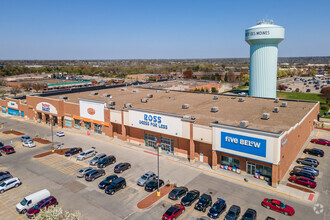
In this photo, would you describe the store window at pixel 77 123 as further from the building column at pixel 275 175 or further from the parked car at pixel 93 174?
the building column at pixel 275 175

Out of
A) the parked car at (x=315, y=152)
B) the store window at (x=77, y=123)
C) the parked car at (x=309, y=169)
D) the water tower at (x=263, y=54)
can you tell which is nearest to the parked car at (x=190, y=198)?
the parked car at (x=309, y=169)

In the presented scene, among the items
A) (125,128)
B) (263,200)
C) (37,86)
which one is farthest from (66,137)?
(37,86)

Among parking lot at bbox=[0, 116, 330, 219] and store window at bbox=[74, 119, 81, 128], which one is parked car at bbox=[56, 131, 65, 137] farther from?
parking lot at bbox=[0, 116, 330, 219]

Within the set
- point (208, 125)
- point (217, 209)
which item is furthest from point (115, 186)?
point (208, 125)

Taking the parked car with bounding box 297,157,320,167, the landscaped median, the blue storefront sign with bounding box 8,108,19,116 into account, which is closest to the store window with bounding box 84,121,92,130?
the blue storefront sign with bounding box 8,108,19,116

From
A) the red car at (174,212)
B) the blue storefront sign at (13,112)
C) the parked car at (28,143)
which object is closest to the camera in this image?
the red car at (174,212)

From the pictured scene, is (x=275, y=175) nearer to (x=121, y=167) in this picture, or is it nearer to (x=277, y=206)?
(x=277, y=206)
